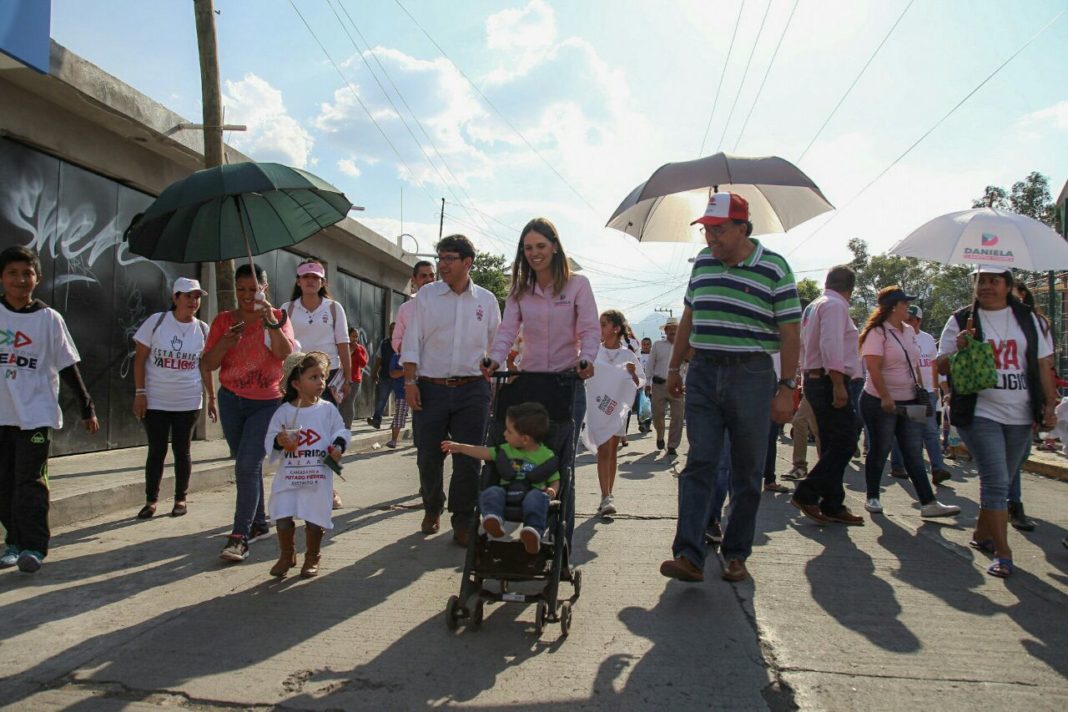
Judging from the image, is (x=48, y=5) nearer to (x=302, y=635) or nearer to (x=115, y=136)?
→ (x=302, y=635)

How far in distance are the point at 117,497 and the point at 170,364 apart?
48.8 inches

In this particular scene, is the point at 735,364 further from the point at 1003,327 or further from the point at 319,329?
the point at 319,329

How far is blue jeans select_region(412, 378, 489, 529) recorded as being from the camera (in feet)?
17.4

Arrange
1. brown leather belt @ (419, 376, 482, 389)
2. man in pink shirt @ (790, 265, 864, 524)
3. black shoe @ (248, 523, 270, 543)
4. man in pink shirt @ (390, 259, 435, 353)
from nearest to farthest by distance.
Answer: brown leather belt @ (419, 376, 482, 389)
black shoe @ (248, 523, 270, 543)
man in pink shirt @ (390, 259, 435, 353)
man in pink shirt @ (790, 265, 864, 524)

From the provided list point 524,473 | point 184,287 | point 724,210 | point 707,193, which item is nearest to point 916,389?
point 707,193

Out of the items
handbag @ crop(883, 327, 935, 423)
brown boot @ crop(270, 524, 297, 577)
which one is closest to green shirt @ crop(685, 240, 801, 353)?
brown boot @ crop(270, 524, 297, 577)

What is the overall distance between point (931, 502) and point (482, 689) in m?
5.04

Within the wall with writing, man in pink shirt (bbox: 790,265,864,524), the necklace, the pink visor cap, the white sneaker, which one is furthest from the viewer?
the wall with writing

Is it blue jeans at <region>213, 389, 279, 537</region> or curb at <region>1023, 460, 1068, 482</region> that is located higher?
blue jeans at <region>213, 389, 279, 537</region>

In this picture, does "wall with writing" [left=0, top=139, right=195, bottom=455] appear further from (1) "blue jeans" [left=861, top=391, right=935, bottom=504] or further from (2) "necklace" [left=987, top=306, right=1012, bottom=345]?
(2) "necklace" [left=987, top=306, right=1012, bottom=345]

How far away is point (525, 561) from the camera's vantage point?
371cm

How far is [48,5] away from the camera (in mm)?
5051

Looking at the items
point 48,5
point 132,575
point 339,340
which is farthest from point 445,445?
point 48,5

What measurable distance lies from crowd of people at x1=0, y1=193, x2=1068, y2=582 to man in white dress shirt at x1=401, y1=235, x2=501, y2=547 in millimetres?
14
